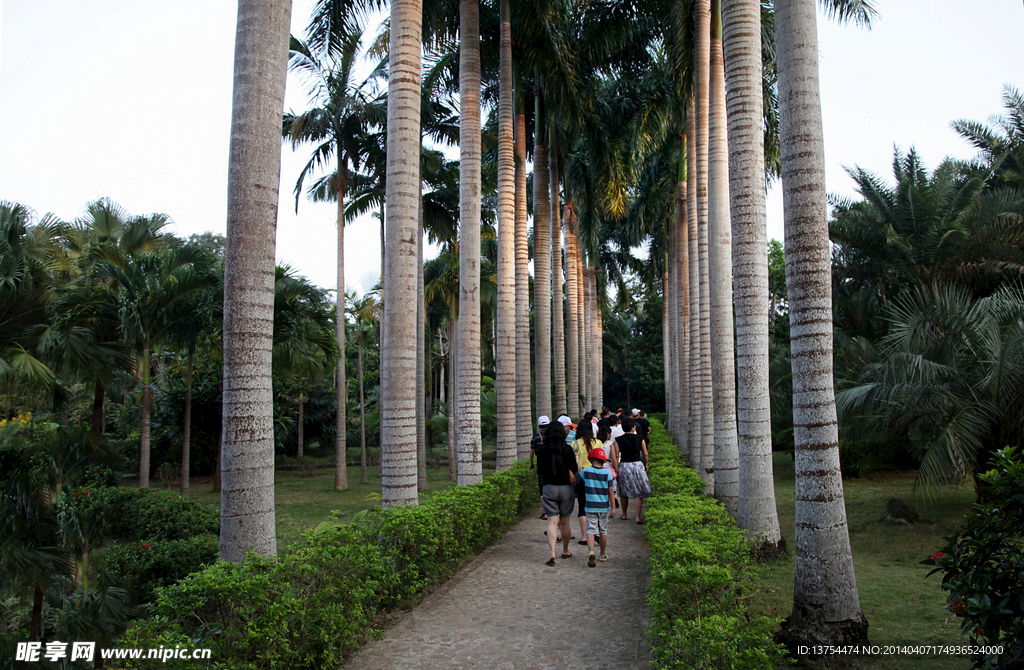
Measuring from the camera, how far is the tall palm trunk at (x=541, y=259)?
19.0m

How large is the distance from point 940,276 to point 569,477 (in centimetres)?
1481

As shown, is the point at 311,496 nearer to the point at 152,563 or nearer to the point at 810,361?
the point at 152,563

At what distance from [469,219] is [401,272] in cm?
408

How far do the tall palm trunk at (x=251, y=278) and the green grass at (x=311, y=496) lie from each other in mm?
8734

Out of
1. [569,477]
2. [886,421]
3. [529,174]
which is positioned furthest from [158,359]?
[886,421]

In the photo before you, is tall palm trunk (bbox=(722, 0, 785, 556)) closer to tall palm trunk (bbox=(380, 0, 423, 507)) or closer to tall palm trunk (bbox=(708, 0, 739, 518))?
tall palm trunk (bbox=(708, 0, 739, 518))

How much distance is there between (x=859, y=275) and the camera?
20.4 meters

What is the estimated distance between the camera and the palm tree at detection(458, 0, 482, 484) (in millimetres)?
12164

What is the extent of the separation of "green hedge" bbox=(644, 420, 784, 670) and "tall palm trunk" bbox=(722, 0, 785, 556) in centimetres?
167

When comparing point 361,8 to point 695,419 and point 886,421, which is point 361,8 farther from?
point 695,419

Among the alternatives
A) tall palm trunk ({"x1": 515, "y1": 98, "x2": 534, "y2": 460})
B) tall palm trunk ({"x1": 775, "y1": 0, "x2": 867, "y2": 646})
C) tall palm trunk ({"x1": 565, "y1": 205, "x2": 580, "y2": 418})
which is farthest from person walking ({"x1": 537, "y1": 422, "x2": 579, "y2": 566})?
tall palm trunk ({"x1": 565, "y1": 205, "x2": 580, "y2": 418})

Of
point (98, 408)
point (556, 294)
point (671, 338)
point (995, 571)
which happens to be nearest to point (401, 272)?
point (995, 571)

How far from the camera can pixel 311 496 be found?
2178cm

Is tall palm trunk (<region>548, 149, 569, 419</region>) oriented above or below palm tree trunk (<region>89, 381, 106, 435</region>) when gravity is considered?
above
